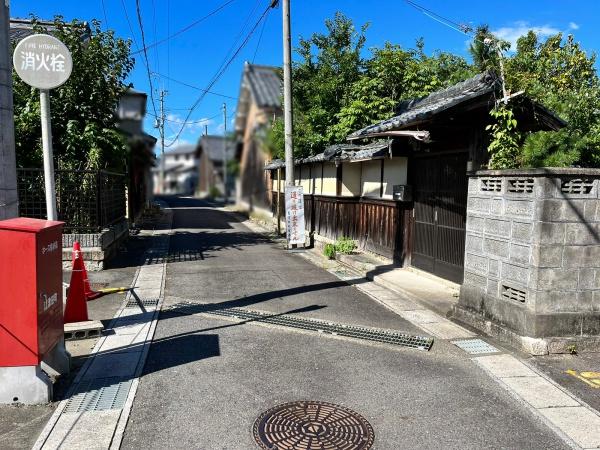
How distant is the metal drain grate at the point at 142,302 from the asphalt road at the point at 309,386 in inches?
9.0

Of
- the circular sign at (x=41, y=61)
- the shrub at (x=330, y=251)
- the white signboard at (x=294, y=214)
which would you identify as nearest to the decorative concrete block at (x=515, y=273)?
the circular sign at (x=41, y=61)

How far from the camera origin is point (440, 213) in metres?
8.98

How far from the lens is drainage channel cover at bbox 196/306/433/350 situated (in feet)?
19.1

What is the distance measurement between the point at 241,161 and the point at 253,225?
46.0 ft

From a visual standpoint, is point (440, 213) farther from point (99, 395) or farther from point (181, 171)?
point (181, 171)

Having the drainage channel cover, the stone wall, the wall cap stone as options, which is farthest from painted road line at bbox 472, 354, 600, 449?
the wall cap stone

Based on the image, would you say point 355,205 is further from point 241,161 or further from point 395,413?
point 241,161

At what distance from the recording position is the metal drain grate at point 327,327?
5.83m

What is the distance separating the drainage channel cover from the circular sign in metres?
3.73

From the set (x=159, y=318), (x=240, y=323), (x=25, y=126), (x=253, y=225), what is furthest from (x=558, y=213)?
(x=253, y=225)

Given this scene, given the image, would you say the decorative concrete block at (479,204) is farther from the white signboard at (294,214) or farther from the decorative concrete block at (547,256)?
the white signboard at (294,214)

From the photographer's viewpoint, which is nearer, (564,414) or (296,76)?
(564,414)

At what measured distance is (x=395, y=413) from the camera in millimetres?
4020

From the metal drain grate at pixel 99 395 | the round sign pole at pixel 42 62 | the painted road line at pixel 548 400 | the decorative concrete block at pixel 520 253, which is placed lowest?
the painted road line at pixel 548 400
